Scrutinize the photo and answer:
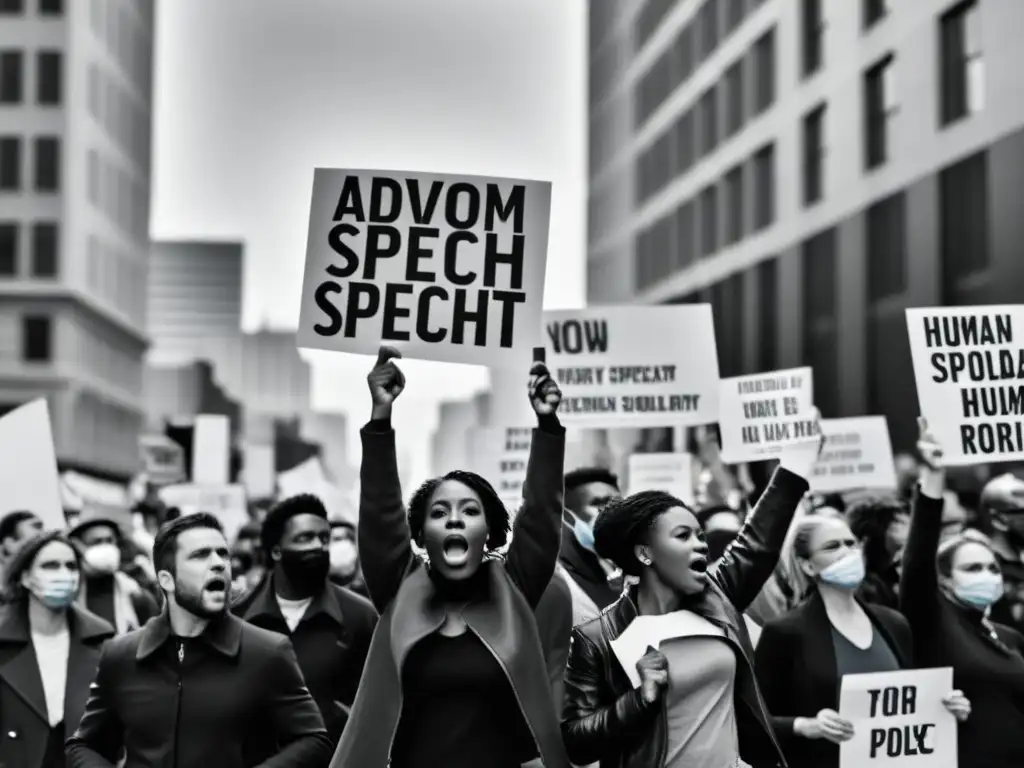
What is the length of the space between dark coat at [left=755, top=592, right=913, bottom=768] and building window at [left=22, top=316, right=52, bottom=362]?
2499 inches

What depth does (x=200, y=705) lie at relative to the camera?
6.16 metres

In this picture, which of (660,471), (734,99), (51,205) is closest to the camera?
(660,471)

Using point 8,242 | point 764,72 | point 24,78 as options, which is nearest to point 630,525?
point 764,72

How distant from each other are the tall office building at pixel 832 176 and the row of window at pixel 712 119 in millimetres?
74

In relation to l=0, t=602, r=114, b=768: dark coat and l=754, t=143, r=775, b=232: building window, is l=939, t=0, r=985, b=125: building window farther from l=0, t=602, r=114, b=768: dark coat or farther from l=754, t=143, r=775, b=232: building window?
l=0, t=602, r=114, b=768: dark coat

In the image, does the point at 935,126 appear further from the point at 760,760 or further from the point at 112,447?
the point at 112,447

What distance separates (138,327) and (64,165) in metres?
13.8

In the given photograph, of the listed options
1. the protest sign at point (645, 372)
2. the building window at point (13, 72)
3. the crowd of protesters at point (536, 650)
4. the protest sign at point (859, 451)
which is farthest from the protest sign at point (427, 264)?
the building window at point (13, 72)

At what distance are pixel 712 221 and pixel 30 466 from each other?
38.3 m

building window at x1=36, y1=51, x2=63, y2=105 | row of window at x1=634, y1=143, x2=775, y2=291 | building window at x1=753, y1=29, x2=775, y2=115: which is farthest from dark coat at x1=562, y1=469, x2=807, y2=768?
building window at x1=36, y1=51, x2=63, y2=105

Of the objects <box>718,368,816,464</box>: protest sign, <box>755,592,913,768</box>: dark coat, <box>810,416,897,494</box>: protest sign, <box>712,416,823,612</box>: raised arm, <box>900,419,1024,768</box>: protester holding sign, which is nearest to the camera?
<box>712,416,823,612</box>: raised arm

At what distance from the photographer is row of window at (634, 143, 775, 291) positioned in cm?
4328

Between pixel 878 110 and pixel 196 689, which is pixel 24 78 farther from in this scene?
pixel 196 689

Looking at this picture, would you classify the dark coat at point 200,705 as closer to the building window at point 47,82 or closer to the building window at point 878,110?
the building window at point 878,110
